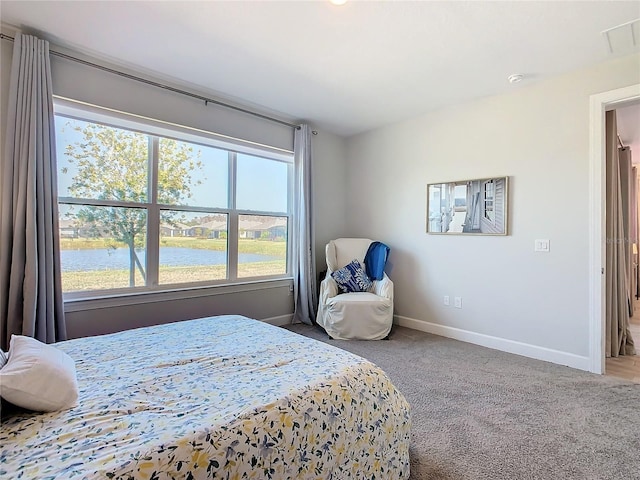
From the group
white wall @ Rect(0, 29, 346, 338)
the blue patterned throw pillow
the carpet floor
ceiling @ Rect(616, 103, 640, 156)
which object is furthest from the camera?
the blue patterned throw pillow

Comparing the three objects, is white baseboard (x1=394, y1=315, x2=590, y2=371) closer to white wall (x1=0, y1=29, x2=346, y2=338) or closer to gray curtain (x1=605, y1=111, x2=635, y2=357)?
gray curtain (x1=605, y1=111, x2=635, y2=357)

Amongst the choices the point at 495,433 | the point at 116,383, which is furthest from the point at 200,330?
the point at 495,433

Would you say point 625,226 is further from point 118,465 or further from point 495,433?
point 118,465

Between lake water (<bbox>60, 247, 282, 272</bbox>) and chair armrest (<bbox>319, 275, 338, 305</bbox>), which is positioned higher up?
lake water (<bbox>60, 247, 282, 272</bbox>)

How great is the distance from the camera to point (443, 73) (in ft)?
9.07

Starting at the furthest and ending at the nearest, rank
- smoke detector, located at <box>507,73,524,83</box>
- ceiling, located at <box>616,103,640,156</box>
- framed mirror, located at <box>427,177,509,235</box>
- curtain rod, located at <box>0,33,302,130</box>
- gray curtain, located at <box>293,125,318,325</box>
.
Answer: gray curtain, located at <box>293,125,318,325</box> < ceiling, located at <box>616,103,640,156</box> < framed mirror, located at <box>427,177,509,235</box> < smoke detector, located at <box>507,73,524,83</box> < curtain rod, located at <box>0,33,302,130</box>

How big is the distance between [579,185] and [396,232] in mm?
1837

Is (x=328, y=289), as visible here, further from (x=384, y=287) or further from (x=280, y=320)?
(x=280, y=320)

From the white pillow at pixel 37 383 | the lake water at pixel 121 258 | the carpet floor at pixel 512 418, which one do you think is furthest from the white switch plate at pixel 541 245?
the white pillow at pixel 37 383

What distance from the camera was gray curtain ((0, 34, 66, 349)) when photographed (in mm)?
2162

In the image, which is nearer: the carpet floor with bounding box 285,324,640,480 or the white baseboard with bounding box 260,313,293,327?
the carpet floor with bounding box 285,324,640,480

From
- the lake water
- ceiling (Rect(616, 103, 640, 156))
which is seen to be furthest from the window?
ceiling (Rect(616, 103, 640, 156))

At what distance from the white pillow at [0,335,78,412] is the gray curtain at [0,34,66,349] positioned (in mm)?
1342

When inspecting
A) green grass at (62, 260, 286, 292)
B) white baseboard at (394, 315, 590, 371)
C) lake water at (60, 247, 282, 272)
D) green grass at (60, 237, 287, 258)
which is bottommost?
white baseboard at (394, 315, 590, 371)
